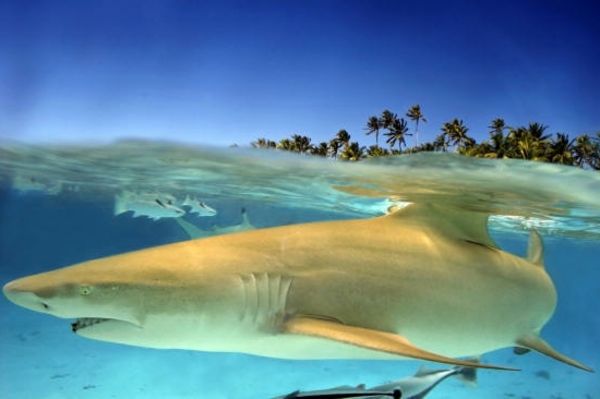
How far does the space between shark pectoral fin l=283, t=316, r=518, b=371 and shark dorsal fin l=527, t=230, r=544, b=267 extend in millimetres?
2774

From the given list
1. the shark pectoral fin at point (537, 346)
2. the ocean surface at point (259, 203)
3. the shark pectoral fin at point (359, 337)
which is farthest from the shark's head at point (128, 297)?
the ocean surface at point (259, 203)

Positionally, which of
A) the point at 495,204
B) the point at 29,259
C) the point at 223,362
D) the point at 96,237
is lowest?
the point at 29,259

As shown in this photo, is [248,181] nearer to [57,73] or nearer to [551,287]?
[57,73]

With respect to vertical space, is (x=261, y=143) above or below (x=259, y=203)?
above

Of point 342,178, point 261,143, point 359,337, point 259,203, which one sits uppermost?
point 261,143

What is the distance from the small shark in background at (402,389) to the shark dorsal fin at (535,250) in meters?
2.19

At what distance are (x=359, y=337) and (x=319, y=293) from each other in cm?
52

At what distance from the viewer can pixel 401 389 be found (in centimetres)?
632

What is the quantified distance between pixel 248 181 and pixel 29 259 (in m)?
105

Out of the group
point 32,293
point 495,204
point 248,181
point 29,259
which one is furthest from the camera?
point 29,259

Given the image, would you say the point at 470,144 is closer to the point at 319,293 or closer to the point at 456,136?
the point at 456,136

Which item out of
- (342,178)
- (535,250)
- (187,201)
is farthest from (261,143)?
(535,250)

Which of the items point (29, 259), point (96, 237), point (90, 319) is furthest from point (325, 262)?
point (29, 259)

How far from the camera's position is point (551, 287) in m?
4.70
